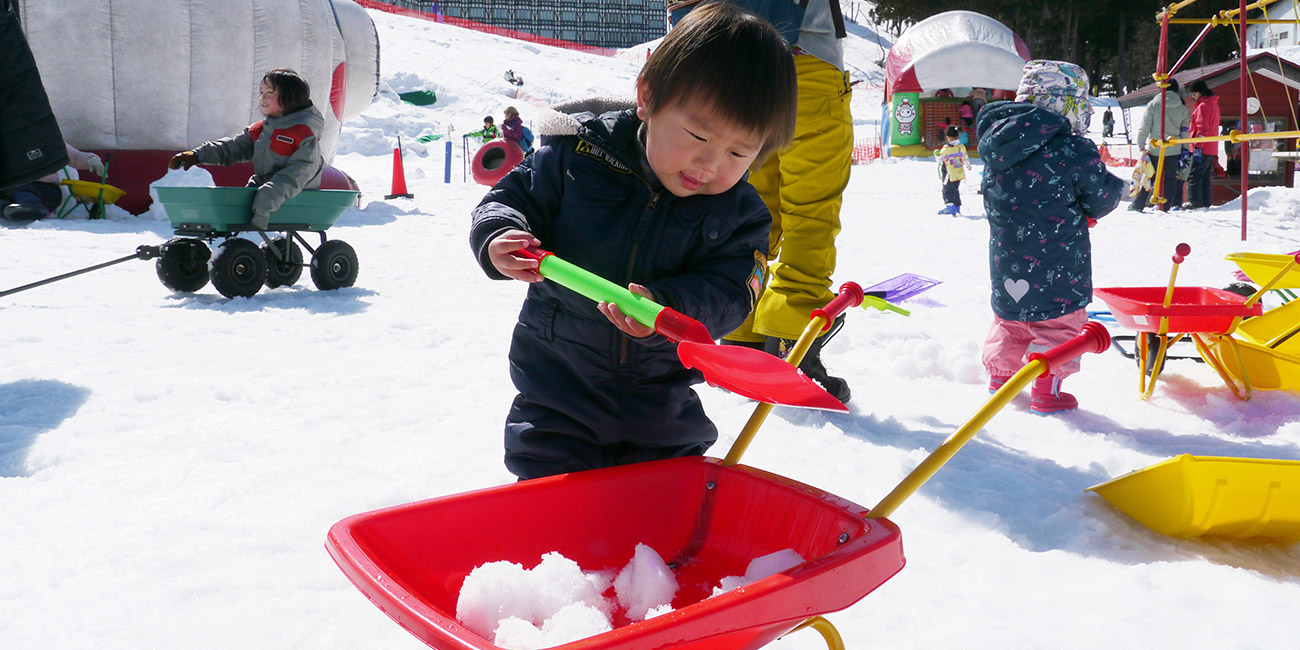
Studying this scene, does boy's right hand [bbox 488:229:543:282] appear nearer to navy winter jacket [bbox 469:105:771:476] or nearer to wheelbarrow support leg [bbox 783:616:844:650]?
navy winter jacket [bbox 469:105:771:476]

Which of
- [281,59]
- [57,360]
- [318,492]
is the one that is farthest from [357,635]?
[281,59]

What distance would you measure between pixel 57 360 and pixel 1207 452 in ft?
12.2

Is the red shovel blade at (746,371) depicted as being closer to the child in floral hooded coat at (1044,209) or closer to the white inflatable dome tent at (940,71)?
the child in floral hooded coat at (1044,209)

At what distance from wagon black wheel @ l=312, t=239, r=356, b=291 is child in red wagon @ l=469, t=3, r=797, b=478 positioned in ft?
11.5

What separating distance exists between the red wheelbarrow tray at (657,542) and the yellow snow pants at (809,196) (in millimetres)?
1314

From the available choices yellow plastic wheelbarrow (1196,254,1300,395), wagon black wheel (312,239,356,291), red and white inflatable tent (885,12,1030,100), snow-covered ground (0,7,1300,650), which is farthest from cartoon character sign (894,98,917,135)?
yellow plastic wheelbarrow (1196,254,1300,395)

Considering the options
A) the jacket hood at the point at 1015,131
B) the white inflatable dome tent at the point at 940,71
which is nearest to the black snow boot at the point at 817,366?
the jacket hood at the point at 1015,131

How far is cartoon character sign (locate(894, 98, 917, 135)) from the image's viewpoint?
64.1ft

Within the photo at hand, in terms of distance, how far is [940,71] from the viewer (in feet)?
61.3

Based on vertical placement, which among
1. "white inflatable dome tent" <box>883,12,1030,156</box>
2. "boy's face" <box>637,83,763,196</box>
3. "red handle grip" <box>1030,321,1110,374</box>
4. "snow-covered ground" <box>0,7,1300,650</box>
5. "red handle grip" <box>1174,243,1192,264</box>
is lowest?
"snow-covered ground" <box>0,7,1300,650</box>

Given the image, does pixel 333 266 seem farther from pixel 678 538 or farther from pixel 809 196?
pixel 678 538

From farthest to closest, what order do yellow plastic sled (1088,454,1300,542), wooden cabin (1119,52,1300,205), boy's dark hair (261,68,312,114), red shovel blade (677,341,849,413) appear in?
wooden cabin (1119,52,1300,205)
boy's dark hair (261,68,312,114)
yellow plastic sled (1088,454,1300,542)
red shovel blade (677,341,849,413)

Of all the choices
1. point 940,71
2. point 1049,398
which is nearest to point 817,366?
point 1049,398

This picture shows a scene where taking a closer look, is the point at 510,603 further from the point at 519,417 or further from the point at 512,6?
the point at 512,6
